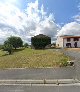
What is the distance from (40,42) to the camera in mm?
55688

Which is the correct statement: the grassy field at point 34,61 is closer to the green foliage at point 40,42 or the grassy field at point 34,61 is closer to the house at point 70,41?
the green foliage at point 40,42

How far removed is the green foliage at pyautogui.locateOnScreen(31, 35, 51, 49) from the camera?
183 ft

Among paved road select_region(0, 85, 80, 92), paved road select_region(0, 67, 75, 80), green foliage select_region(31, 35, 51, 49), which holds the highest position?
green foliage select_region(31, 35, 51, 49)

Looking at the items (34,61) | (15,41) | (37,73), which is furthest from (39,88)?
(15,41)

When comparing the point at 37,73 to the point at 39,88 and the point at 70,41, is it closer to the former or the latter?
the point at 39,88

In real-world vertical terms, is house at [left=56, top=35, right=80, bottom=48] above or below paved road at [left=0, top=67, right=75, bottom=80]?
above

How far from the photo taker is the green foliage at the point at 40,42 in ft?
183

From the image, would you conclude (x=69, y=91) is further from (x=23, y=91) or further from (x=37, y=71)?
(x=37, y=71)

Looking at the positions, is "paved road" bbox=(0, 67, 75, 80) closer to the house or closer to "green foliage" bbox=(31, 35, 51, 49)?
"green foliage" bbox=(31, 35, 51, 49)

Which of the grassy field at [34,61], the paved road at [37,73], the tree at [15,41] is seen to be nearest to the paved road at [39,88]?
the paved road at [37,73]

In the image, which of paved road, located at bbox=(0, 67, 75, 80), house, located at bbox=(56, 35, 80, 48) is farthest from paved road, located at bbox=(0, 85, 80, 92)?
house, located at bbox=(56, 35, 80, 48)

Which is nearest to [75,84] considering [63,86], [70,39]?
→ [63,86]

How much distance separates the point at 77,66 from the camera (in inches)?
334

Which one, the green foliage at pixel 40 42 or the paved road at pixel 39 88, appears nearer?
the paved road at pixel 39 88
